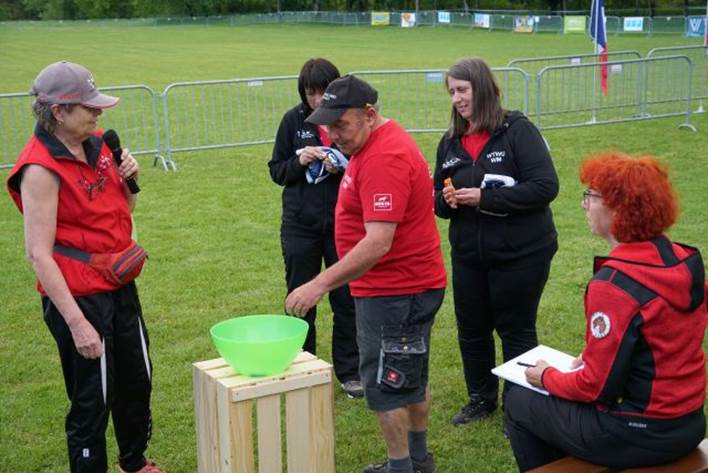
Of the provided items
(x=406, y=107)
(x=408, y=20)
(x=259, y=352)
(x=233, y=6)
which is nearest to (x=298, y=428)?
(x=259, y=352)

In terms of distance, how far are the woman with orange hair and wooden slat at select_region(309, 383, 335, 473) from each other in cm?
110

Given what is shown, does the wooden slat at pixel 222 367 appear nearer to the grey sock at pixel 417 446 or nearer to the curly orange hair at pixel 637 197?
the grey sock at pixel 417 446

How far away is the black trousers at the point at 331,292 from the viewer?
209 inches

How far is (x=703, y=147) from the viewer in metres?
12.8

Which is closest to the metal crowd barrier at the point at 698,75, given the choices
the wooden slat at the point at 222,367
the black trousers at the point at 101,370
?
the wooden slat at the point at 222,367

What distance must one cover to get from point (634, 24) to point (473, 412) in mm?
40008

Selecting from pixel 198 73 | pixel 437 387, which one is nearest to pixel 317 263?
pixel 437 387

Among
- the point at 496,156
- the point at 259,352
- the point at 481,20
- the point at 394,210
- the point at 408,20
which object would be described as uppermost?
the point at 408,20

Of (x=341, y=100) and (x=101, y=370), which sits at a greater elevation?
(x=341, y=100)

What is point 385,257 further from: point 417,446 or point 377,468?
point 377,468

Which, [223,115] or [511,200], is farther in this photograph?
[223,115]

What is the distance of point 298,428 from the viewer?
12.6ft

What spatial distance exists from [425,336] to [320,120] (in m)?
1.10

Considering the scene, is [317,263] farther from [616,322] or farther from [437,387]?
[616,322]
